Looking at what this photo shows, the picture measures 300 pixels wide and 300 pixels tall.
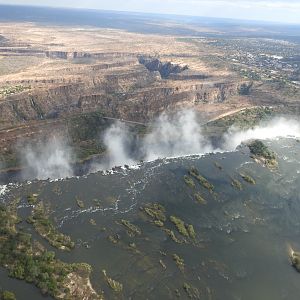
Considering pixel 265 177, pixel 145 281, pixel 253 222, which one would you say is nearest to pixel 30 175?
pixel 145 281

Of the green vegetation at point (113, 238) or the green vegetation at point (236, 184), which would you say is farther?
the green vegetation at point (236, 184)

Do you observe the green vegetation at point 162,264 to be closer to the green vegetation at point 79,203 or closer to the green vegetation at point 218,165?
the green vegetation at point 79,203

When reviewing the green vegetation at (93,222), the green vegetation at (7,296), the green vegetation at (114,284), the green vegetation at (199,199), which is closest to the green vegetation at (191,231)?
the green vegetation at (199,199)

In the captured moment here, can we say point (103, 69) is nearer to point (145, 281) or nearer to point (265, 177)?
point (265, 177)

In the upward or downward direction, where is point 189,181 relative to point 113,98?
downward

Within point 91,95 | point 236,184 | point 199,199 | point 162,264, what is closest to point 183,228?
point 162,264

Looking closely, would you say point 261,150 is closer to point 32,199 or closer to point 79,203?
point 79,203
